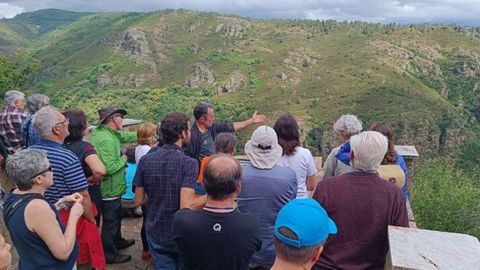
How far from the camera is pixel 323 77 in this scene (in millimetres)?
80688

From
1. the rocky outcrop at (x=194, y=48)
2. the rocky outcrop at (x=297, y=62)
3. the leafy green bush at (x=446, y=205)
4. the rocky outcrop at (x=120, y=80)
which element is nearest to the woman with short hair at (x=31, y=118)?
the leafy green bush at (x=446, y=205)

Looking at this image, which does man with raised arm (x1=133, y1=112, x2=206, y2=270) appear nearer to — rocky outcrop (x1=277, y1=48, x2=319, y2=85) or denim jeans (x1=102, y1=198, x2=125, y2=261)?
denim jeans (x1=102, y1=198, x2=125, y2=261)

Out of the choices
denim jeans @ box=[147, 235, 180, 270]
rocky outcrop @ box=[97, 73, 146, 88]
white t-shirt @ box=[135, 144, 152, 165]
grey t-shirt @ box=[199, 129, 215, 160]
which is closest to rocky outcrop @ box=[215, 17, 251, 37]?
rocky outcrop @ box=[97, 73, 146, 88]

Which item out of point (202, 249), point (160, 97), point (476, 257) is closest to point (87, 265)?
point (202, 249)

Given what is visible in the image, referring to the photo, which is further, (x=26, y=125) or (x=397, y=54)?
(x=397, y=54)

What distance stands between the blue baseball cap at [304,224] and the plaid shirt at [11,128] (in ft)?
12.1

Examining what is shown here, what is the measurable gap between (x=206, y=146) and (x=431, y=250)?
107 inches

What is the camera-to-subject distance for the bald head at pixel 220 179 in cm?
206

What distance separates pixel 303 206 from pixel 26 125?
3170mm

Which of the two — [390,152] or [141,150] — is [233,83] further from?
[390,152]

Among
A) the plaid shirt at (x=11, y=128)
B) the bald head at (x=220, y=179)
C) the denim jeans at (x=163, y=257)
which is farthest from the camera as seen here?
the plaid shirt at (x=11, y=128)

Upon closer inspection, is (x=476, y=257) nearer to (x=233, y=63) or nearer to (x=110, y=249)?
(x=110, y=249)

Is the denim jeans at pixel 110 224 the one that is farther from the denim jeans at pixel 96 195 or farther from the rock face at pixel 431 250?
the rock face at pixel 431 250

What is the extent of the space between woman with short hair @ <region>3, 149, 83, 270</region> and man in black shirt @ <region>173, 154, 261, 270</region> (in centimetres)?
68
